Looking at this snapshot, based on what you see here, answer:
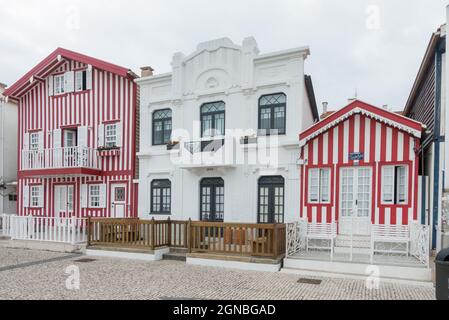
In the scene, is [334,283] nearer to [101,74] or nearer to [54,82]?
[101,74]

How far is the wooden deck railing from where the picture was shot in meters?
8.53

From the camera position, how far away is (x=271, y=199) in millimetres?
10828

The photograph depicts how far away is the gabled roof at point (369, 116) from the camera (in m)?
8.90

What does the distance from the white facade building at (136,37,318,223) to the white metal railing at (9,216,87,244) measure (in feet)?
8.36

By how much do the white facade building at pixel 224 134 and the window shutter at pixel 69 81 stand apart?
13.1ft

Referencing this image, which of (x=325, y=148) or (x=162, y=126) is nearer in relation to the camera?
(x=325, y=148)

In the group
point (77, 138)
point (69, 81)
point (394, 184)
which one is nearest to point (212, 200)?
point (394, 184)

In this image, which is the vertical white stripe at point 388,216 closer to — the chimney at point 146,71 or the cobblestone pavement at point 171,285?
the cobblestone pavement at point 171,285

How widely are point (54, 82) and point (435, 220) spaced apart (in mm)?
16500

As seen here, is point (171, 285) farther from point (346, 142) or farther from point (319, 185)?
point (346, 142)

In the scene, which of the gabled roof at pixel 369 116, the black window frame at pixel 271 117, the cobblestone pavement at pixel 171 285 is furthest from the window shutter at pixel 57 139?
A: the gabled roof at pixel 369 116

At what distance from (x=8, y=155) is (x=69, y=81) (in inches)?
255

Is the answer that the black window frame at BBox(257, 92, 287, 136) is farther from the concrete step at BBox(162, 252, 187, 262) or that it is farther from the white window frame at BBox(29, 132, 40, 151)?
the white window frame at BBox(29, 132, 40, 151)
